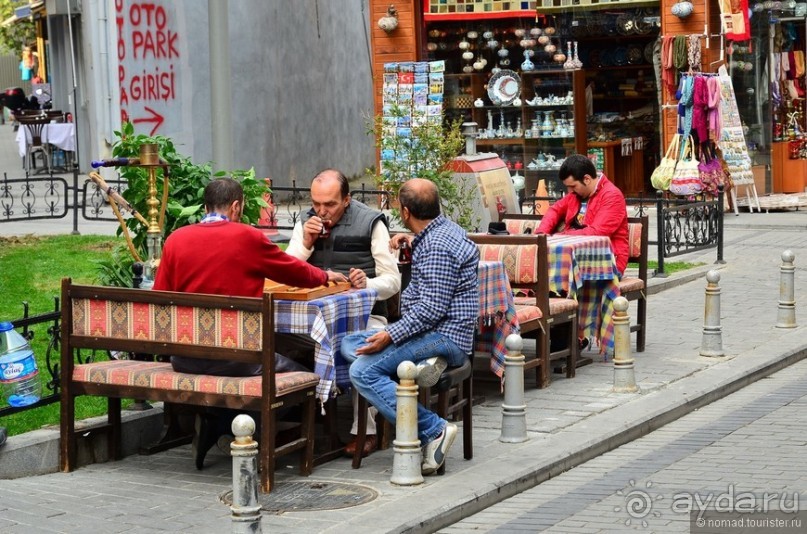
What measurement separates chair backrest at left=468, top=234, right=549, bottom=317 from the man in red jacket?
955 mm

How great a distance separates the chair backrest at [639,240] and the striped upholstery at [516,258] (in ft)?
5.60

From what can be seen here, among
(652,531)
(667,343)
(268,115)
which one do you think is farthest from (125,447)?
(268,115)

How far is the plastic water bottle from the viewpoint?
26.9 ft

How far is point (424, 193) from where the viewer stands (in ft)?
25.7

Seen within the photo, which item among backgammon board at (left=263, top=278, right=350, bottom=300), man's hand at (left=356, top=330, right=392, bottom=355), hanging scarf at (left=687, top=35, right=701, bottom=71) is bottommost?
man's hand at (left=356, top=330, right=392, bottom=355)

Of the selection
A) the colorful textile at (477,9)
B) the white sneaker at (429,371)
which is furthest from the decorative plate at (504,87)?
the white sneaker at (429,371)

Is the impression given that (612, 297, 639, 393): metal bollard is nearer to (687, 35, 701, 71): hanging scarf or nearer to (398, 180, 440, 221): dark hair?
(398, 180, 440, 221): dark hair

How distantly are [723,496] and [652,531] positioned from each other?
2.48 ft

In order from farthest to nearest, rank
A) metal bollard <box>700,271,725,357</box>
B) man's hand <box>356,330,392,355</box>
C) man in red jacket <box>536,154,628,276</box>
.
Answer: man in red jacket <box>536,154,628,276</box> → metal bollard <box>700,271,725,357</box> → man's hand <box>356,330,392,355</box>

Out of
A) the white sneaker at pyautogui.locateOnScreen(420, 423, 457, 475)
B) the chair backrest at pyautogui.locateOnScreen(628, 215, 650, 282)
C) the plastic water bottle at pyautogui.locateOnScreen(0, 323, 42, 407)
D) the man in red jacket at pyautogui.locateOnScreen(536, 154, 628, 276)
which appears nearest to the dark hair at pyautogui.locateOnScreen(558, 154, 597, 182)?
the man in red jacket at pyautogui.locateOnScreen(536, 154, 628, 276)

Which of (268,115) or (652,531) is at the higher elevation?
(268,115)

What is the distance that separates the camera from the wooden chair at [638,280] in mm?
11344

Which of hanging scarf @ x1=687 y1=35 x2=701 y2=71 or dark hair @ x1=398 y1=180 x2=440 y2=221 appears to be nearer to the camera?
dark hair @ x1=398 y1=180 x2=440 y2=221

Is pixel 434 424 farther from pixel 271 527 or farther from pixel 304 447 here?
pixel 271 527
